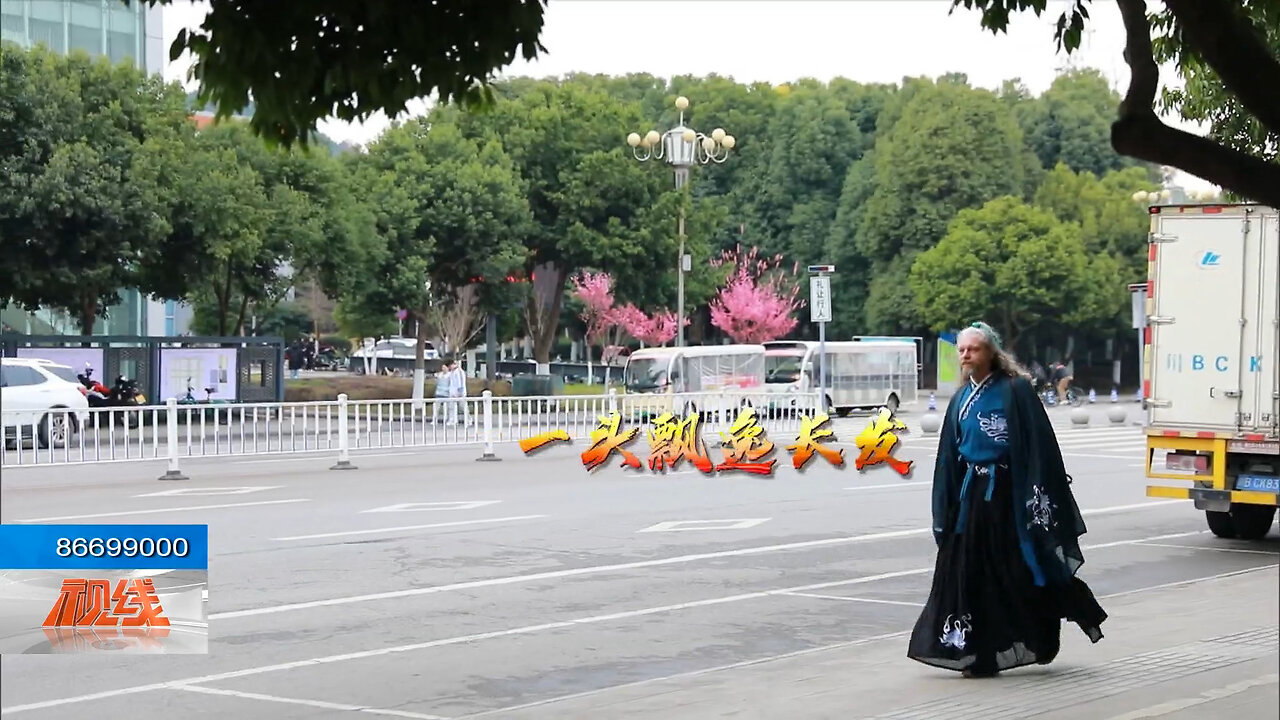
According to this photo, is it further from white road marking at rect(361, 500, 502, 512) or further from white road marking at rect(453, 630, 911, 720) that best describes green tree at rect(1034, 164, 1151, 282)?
white road marking at rect(453, 630, 911, 720)

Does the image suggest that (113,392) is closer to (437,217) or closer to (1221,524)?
(437,217)

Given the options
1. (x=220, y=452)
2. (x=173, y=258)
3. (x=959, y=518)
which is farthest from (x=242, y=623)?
(x=173, y=258)

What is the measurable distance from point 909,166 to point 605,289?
14236 mm

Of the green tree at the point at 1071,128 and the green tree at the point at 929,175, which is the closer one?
the green tree at the point at 929,175

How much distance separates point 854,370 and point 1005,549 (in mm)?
39228

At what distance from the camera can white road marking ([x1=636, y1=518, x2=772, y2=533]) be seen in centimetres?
1625

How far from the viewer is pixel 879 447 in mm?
28344

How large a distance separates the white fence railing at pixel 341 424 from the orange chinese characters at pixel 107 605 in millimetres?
11250

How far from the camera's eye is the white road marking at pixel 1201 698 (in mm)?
7172

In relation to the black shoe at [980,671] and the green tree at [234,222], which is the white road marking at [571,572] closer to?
the black shoe at [980,671]

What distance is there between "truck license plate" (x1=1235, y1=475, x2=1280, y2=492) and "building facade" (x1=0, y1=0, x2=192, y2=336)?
32804mm

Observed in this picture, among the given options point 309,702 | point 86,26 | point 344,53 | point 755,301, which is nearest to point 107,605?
point 309,702

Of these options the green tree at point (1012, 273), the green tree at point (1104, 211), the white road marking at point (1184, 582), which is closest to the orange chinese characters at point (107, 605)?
the white road marking at point (1184, 582)

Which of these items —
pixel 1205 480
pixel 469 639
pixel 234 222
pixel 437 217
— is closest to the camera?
pixel 469 639
